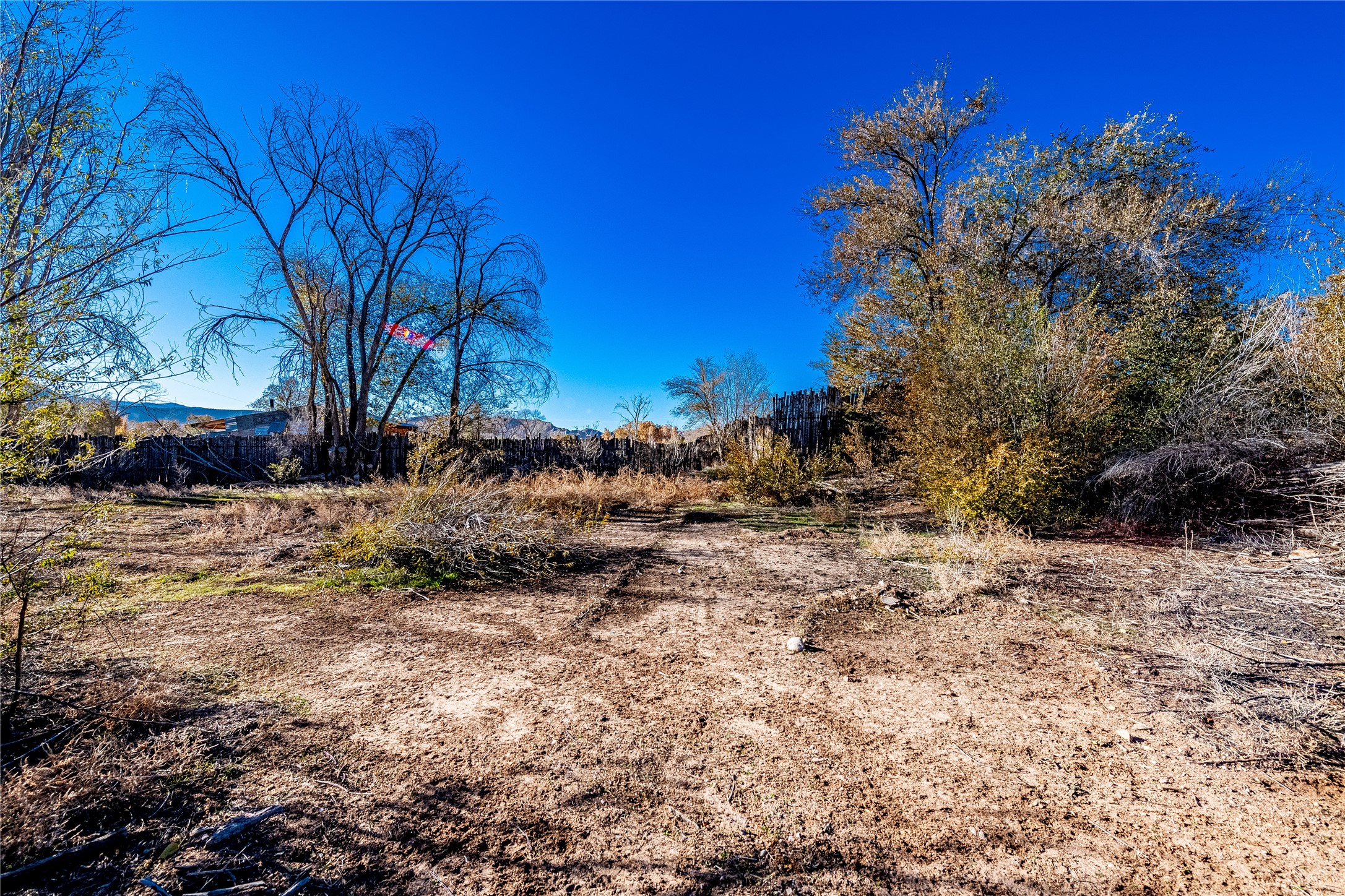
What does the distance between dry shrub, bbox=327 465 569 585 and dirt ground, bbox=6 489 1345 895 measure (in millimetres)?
791

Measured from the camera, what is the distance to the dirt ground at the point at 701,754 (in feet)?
5.54

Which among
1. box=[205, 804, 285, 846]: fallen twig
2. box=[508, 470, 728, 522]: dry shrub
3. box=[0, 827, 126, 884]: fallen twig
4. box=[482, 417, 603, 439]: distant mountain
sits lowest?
box=[205, 804, 285, 846]: fallen twig

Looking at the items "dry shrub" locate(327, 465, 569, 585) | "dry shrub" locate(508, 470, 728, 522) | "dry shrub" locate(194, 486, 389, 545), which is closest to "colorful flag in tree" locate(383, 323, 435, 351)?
"dry shrub" locate(508, 470, 728, 522)

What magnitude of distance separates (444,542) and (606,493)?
18.1 feet

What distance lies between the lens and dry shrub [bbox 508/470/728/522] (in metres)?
8.63

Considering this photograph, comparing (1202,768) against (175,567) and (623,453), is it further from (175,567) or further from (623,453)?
(623,453)

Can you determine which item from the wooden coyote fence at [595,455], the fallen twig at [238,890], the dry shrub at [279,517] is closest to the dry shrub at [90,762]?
the fallen twig at [238,890]

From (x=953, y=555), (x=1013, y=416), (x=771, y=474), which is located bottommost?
(x=953, y=555)

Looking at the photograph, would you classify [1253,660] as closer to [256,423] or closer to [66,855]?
[66,855]

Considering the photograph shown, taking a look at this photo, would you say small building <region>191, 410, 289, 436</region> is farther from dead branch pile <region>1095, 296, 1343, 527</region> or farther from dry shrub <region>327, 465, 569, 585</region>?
dead branch pile <region>1095, 296, 1343, 527</region>

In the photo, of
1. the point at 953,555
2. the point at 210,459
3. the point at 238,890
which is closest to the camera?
the point at 238,890

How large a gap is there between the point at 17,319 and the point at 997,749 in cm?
466

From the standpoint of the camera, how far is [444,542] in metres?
5.27

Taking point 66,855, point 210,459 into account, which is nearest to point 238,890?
point 66,855
